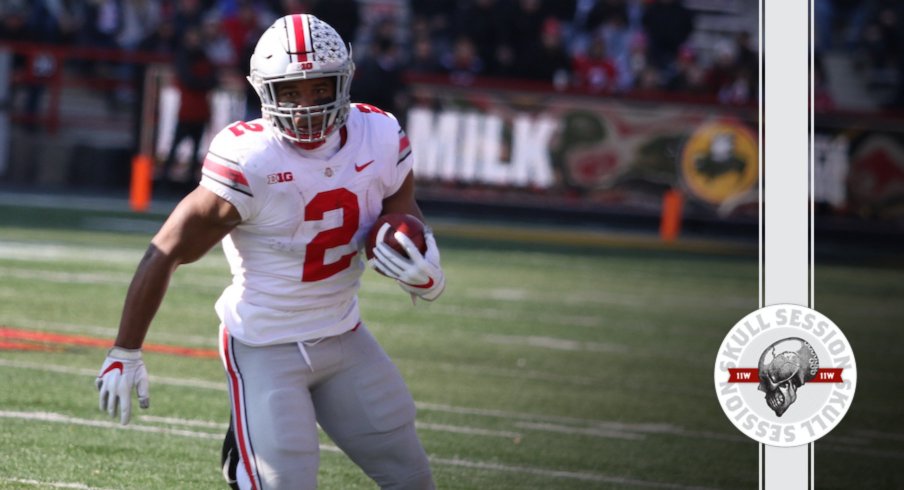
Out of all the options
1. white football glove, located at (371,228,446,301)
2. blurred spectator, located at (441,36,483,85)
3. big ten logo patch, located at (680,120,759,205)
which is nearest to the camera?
white football glove, located at (371,228,446,301)

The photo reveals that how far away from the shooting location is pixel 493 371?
7680mm

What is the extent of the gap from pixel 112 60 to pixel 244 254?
42.9 feet

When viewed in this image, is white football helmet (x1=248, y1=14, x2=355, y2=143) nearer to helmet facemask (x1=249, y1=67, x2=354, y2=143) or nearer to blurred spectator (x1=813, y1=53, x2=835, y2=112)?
helmet facemask (x1=249, y1=67, x2=354, y2=143)

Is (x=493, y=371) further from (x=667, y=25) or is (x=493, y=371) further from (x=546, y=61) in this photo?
(x=667, y=25)

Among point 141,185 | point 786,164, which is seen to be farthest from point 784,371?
point 141,185

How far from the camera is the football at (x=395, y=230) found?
3859 millimetres

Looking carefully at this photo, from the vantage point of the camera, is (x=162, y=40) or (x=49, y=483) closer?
(x=49, y=483)

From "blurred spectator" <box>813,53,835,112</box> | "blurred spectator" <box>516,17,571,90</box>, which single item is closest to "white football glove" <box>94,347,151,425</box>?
"blurred spectator" <box>516,17,571,90</box>

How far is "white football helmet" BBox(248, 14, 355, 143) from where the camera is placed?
3.79 metres

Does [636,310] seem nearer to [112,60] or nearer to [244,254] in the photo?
[244,254]

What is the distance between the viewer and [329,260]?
12.9 feet

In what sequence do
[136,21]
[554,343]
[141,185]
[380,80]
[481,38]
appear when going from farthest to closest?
[136,21] → [481,38] → [380,80] → [141,185] → [554,343]

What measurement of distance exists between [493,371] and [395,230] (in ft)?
12.7

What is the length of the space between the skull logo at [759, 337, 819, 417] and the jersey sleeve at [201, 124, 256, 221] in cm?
135
